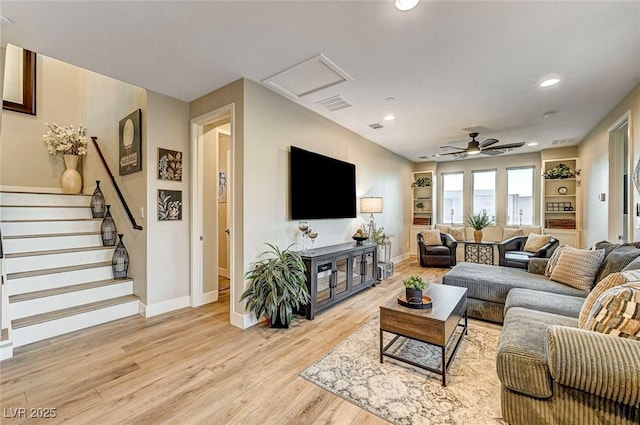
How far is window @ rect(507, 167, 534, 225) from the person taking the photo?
651cm

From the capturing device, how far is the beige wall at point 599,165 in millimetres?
3025

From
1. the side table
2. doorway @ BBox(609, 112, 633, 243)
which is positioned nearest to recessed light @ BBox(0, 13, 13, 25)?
doorway @ BBox(609, 112, 633, 243)

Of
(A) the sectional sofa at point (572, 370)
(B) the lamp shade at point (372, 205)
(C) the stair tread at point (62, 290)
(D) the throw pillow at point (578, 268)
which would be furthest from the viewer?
(B) the lamp shade at point (372, 205)

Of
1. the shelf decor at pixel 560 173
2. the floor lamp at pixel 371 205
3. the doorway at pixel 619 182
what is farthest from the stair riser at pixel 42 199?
the shelf decor at pixel 560 173

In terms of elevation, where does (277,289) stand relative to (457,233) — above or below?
below

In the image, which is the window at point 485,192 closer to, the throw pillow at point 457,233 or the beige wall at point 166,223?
the throw pillow at point 457,233

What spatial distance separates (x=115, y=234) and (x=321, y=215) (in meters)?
2.92

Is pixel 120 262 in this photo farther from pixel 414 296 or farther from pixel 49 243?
pixel 414 296

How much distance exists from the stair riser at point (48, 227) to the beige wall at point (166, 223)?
1.34m

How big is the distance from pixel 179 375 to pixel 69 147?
13.9 ft

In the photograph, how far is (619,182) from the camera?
11.9 feet

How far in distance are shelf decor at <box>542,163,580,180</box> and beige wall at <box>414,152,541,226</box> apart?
1.41 ft

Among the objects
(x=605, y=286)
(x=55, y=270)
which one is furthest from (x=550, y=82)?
(x=55, y=270)

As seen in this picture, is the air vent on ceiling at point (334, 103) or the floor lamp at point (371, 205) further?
the floor lamp at point (371, 205)
